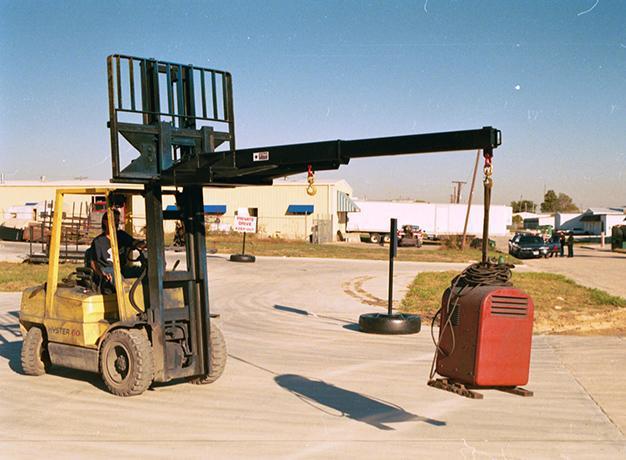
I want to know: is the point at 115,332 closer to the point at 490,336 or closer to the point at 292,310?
the point at 490,336

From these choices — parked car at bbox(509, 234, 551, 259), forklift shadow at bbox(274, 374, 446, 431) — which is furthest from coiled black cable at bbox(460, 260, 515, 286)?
parked car at bbox(509, 234, 551, 259)

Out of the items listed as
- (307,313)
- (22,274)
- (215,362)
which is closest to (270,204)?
(22,274)

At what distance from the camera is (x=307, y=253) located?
4259 centimetres

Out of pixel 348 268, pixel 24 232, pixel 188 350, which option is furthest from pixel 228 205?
pixel 188 350

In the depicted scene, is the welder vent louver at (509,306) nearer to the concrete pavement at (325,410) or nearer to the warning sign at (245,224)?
the concrete pavement at (325,410)

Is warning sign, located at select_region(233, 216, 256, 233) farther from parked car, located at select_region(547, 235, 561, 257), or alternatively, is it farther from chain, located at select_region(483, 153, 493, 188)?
chain, located at select_region(483, 153, 493, 188)

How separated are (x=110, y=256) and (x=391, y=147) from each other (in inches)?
168

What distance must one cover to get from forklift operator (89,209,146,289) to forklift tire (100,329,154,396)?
0.83m

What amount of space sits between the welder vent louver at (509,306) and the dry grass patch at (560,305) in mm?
8905

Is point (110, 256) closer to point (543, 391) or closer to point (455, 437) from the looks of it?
point (455, 437)

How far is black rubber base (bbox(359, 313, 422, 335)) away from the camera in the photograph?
550 inches

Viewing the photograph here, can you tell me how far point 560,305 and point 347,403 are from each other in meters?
12.4

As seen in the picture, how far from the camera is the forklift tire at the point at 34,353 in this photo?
9.68 meters

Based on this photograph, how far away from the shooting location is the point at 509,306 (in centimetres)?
639
